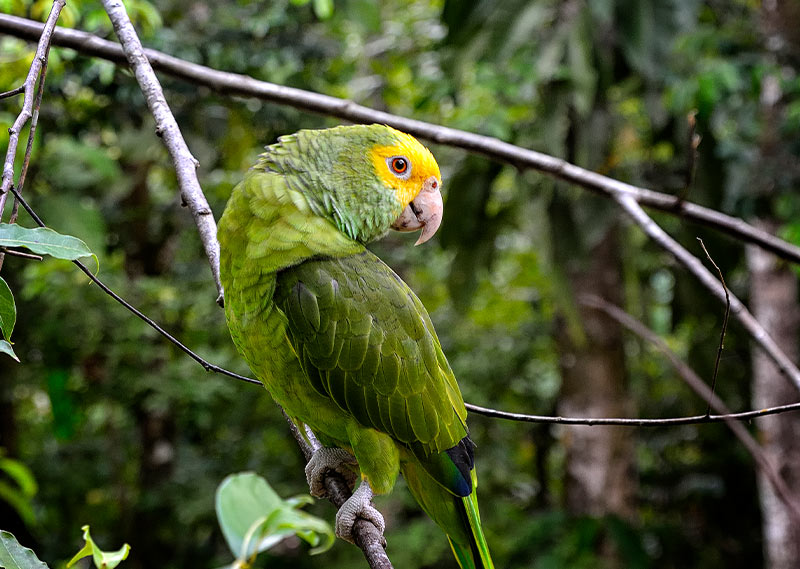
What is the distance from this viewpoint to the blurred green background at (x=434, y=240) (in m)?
3.07

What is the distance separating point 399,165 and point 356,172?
96mm

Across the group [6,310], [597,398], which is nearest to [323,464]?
[6,310]

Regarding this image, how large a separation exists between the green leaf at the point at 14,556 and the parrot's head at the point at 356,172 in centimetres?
72

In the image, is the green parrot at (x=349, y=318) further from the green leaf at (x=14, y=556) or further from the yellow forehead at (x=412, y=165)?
the green leaf at (x=14, y=556)

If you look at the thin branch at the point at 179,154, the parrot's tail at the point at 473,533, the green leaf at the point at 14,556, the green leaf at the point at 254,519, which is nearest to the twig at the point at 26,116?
the thin branch at the point at 179,154

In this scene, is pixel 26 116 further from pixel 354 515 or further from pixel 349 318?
pixel 354 515

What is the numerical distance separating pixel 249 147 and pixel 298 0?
1252mm

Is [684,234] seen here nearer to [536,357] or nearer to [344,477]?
[536,357]

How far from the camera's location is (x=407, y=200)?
1.43 meters

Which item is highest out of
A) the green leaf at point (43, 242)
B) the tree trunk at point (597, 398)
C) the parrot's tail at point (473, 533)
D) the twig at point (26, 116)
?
the twig at point (26, 116)

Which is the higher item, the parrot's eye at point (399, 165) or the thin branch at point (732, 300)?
the parrot's eye at point (399, 165)

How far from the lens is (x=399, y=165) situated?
1.40 meters

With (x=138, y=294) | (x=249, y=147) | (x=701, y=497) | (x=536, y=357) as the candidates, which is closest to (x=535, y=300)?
(x=536, y=357)

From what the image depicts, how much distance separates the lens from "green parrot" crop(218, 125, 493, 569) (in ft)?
4.20
